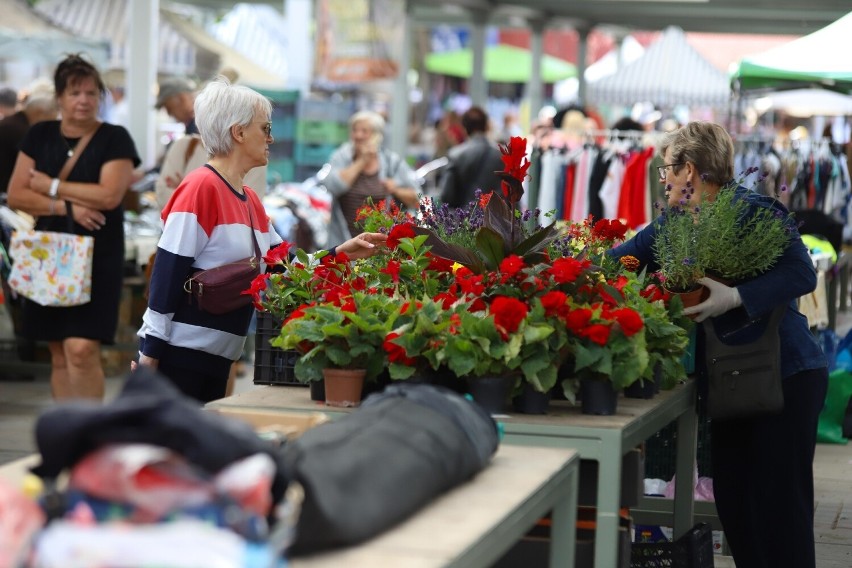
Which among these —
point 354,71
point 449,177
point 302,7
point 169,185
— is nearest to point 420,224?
point 169,185

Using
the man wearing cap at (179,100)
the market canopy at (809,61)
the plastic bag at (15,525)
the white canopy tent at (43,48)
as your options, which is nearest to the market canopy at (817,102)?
the white canopy tent at (43,48)

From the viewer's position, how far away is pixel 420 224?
403 centimetres

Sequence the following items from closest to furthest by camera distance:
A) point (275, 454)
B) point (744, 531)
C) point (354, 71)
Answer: point (275, 454) → point (744, 531) → point (354, 71)

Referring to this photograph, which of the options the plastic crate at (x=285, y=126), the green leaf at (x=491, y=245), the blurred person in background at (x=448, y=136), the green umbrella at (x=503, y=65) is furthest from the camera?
the green umbrella at (x=503, y=65)

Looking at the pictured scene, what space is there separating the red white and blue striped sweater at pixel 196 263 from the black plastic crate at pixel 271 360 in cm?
44

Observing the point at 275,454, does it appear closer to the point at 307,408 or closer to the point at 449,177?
Result: the point at 307,408

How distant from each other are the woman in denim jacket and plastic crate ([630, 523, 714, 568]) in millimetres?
165

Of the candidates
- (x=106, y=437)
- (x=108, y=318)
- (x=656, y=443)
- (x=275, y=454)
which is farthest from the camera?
(x=108, y=318)

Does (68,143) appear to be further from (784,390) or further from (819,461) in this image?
(819,461)

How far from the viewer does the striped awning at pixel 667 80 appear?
1891 cm

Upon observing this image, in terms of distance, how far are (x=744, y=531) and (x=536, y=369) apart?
4.83 feet

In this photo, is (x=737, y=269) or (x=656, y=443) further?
(x=656, y=443)

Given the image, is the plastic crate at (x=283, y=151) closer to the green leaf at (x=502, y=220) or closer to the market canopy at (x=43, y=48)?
the market canopy at (x=43, y=48)

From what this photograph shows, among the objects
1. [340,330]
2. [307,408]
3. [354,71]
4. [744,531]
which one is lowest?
[744,531]
